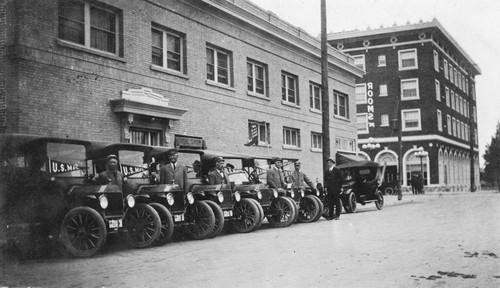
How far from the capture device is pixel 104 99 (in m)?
15.3

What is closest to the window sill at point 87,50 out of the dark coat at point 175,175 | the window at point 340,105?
the dark coat at point 175,175

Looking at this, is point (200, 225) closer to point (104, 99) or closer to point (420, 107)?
point (104, 99)

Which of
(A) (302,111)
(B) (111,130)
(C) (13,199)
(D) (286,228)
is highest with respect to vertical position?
(A) (302,111)

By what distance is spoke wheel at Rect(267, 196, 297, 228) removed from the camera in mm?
13930

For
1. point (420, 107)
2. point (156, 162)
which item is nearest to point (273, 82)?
point (156, 162)

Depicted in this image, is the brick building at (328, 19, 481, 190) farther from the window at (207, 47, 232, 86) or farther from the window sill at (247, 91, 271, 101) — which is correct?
the window at (207, 47, 232, 86)

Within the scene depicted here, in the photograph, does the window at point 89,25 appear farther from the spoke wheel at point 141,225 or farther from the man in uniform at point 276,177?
the spoke wheel at point 141,225

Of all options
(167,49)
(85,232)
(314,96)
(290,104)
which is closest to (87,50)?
(167,49)

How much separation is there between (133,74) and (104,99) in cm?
162

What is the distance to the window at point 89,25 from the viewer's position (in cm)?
1438

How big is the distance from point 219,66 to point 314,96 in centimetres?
979

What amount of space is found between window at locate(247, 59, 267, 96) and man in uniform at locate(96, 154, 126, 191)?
45.4 ft

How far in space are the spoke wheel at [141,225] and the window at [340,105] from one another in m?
23.7

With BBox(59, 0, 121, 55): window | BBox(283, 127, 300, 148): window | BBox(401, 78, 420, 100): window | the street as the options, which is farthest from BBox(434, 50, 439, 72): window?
the street
